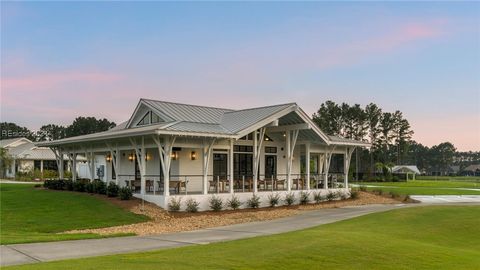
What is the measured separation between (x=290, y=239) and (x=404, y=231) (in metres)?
6.38

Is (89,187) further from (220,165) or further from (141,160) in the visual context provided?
(220,165)

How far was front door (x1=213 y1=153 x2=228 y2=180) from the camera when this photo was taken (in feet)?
93.1

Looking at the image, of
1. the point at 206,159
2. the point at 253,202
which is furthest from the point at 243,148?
the point at 206,159

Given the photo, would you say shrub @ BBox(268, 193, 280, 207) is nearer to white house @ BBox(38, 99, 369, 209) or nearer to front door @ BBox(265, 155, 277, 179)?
white house @ BBox(38, 99, 369, 209)

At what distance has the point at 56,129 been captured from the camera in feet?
402

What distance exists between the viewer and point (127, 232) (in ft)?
58.2

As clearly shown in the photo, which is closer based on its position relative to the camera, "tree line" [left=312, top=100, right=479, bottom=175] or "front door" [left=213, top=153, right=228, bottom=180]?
"front door" [left=213, top=153, right=228, bottom=180]

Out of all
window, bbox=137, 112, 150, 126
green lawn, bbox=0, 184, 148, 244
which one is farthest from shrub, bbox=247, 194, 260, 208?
window, bbox=137, 112, 150, 126

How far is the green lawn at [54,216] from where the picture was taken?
17031 mm

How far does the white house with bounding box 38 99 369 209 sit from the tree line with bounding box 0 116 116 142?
2943 inches

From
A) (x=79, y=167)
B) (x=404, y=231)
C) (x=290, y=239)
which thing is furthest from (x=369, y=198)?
(x=79, y=167)

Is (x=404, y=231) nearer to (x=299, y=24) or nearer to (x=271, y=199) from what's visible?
(x=271, y=199)

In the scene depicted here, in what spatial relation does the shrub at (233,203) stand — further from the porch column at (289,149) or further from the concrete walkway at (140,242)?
the porch column at (289,149)

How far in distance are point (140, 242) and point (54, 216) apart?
8131 millimetres
